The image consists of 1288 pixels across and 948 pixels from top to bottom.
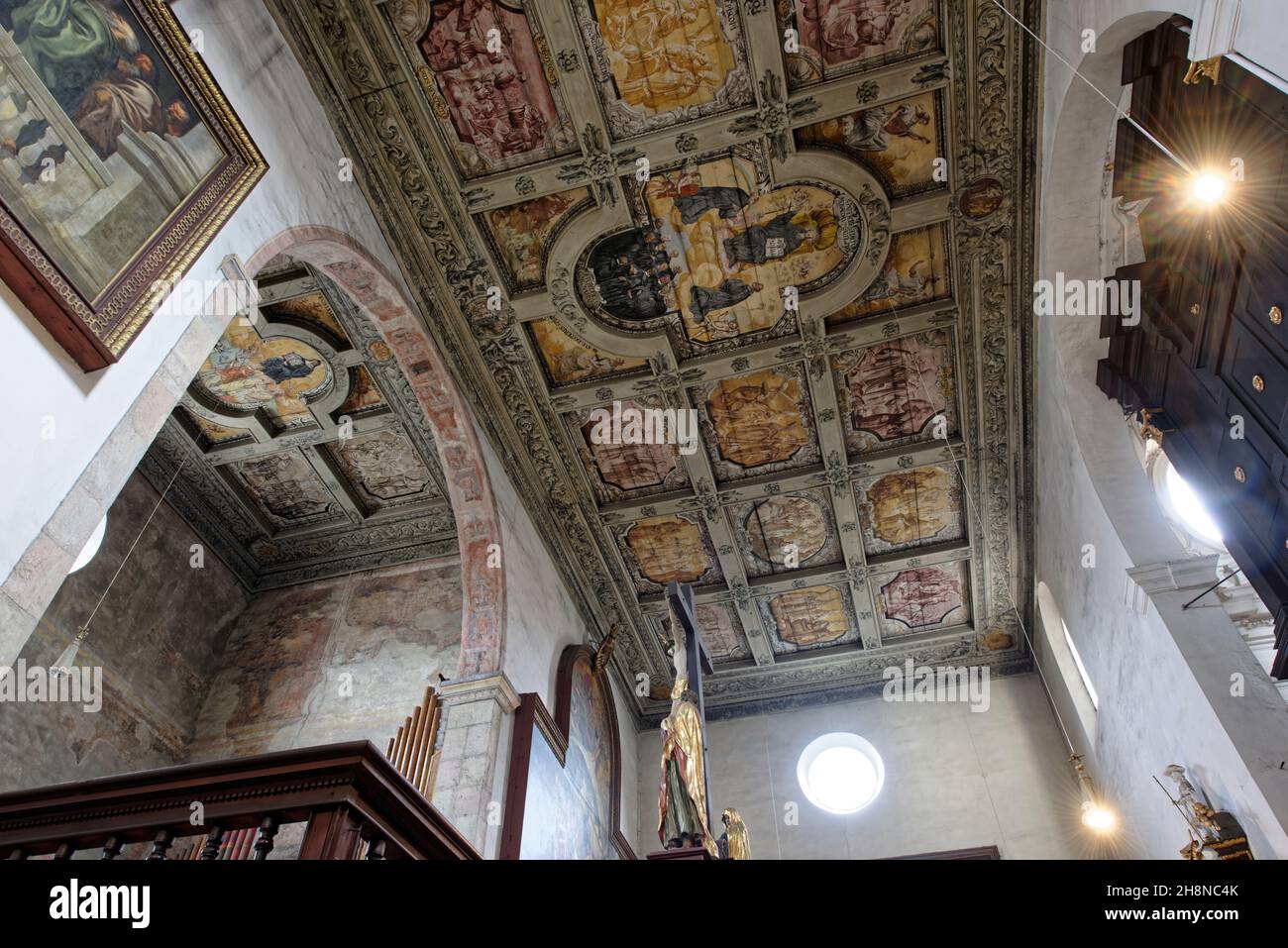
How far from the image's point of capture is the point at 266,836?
254 cm

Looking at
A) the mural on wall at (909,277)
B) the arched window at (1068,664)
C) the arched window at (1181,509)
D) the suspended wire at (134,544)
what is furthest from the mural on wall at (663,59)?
the arched window at (1068,664)

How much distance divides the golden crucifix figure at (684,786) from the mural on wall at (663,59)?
5039 mm

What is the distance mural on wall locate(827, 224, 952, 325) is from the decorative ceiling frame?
0.40 ft

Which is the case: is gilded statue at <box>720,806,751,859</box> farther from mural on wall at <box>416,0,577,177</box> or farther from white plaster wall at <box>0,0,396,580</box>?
mural on wall at <box>416,0,577,177</box>

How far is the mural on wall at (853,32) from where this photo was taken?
6844 millimetres

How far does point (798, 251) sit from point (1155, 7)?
4.28 meters

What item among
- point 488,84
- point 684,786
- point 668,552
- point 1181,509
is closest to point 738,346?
point 668,552

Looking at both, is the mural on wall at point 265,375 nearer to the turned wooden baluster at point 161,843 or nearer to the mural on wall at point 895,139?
the mural on wall at point 895,139

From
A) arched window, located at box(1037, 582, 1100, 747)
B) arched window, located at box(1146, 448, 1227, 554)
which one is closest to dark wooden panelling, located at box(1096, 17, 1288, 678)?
arched window, located at box(1146, 448, 1227, 554)

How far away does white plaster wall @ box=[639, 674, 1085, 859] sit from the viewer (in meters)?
11.3

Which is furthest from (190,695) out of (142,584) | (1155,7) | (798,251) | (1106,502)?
(1155,7)

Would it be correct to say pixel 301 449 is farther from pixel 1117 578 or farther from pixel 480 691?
pixel 1117 578

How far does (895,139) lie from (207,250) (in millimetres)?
5779
